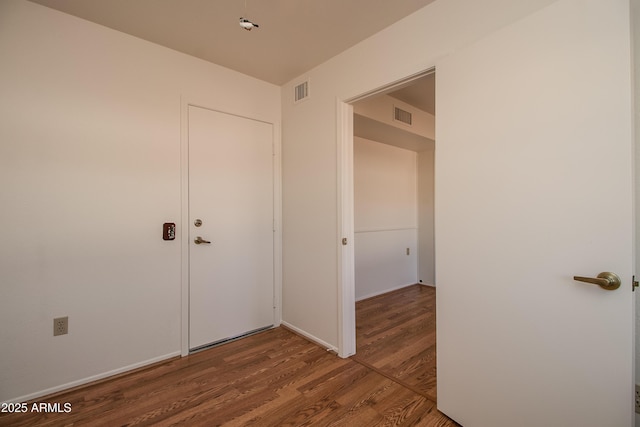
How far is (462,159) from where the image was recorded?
1.54m

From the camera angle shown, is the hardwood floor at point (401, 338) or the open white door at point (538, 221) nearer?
the open white door at point (538, 221)

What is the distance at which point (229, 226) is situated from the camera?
266 centimetres

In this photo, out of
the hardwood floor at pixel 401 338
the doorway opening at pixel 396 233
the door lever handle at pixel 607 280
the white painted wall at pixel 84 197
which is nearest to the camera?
the door lever handle at pixel 607 280

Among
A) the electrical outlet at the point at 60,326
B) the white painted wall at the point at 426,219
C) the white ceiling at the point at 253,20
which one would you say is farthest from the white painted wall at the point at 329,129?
the white painted wall at the point at 426,219

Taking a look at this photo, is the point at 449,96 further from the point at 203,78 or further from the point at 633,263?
the point at 203,78

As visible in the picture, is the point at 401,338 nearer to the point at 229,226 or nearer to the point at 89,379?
the point at 229,226

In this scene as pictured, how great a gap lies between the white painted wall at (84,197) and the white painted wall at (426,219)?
3604 millimetres

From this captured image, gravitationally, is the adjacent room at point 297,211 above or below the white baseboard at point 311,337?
above

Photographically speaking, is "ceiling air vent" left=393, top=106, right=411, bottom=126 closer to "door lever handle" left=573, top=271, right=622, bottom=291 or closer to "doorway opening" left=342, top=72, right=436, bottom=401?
"doorway opening" left=342, top=72, right=436, bottom=401

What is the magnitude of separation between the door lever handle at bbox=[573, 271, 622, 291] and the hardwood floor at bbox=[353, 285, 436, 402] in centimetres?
120

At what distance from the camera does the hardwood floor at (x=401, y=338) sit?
2.09 m

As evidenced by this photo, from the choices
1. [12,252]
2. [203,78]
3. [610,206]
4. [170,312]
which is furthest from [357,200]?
[12,252]

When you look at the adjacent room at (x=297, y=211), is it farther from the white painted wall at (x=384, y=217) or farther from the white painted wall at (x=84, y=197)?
the white painted wall at (x=384, y=217)

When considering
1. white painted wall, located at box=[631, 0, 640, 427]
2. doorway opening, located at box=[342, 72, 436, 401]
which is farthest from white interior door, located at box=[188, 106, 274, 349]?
white painted wall, located at box=[631, 0, 640, 427]
